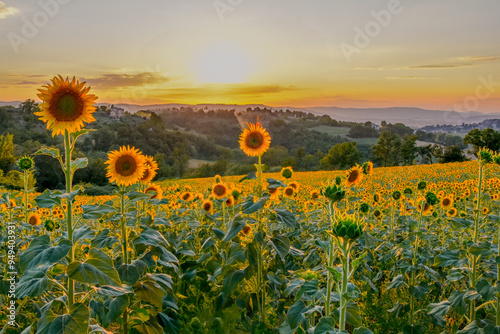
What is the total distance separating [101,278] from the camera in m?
2.20

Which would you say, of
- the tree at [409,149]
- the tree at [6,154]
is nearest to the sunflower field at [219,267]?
the tree at [6,154]

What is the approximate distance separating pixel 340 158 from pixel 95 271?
133 ft

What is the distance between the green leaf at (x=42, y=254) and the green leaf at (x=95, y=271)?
9 centimetres

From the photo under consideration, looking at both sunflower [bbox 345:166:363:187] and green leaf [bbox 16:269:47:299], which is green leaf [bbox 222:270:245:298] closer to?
green leaf [bbox 16:269:47:299]

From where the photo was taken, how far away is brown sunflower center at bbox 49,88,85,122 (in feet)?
8.61

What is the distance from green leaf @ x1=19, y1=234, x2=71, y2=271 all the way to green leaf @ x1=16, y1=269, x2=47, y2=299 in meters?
0.12

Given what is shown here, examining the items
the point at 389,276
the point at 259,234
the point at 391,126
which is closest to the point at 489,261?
the point at 389,276

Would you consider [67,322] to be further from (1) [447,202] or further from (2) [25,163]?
(1) [447,202]

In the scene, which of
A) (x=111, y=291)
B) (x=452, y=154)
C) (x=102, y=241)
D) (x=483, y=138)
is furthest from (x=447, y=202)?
(x=483, y=138)

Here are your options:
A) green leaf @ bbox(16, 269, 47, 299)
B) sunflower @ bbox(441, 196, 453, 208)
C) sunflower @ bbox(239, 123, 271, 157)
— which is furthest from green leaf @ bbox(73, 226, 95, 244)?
sunflower @ bbox(441, 196, 453, 208)

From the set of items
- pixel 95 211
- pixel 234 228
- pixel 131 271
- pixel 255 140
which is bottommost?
pixel 131 271

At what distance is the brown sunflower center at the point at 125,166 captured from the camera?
346 cm

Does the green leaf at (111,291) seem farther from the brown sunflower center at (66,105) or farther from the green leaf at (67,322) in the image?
the brown sunflower center at (66,105)

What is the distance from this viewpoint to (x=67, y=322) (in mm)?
2195
